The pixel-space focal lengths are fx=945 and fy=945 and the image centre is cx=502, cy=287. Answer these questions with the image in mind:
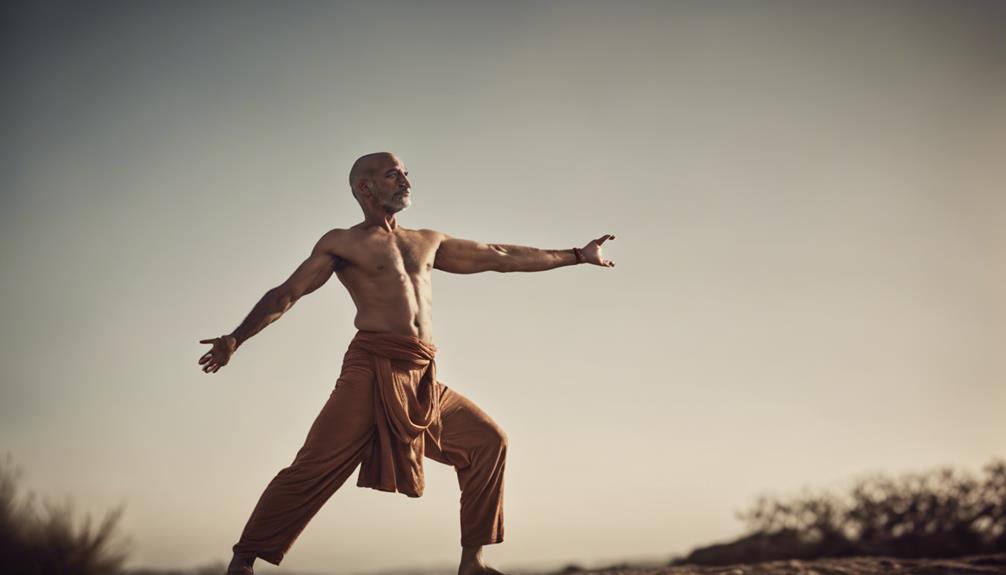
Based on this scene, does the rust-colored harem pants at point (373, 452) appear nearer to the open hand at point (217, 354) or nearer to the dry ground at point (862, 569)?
the open hand at point (217, 354)

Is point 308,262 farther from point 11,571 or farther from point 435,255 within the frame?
point 11,571

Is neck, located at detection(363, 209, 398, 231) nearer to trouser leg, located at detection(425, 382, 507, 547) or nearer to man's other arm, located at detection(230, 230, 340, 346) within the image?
man's other arm, located at detection(230, 230, 340, 346)

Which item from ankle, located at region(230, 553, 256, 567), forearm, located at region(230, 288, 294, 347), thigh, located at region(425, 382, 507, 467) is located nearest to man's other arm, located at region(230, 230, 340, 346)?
forearm, located at region(230, 288, 294, 347)

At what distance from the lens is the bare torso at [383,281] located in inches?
222

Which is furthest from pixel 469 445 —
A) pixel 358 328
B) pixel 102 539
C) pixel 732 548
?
pixel 732 548

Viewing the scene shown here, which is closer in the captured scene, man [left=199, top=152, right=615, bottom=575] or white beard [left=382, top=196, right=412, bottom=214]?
man [left=199, top=152, right=615, bottom=575]

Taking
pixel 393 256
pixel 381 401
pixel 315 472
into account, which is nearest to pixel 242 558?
pixel 315 472

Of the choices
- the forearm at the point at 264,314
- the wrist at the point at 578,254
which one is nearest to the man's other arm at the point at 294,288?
the forearm at the point at 264,314

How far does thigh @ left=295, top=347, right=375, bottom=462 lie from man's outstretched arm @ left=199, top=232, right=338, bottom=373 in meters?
0.50

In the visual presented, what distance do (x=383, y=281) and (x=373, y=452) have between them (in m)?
1.01

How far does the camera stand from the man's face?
5848 mm

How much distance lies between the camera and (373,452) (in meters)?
5.55

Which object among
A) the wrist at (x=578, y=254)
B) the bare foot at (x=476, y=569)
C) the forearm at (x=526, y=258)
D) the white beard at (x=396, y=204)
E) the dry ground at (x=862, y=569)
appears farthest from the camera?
the wrist at (x=578, y=254)

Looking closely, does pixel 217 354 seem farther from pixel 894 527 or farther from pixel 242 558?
pixel 894 527
